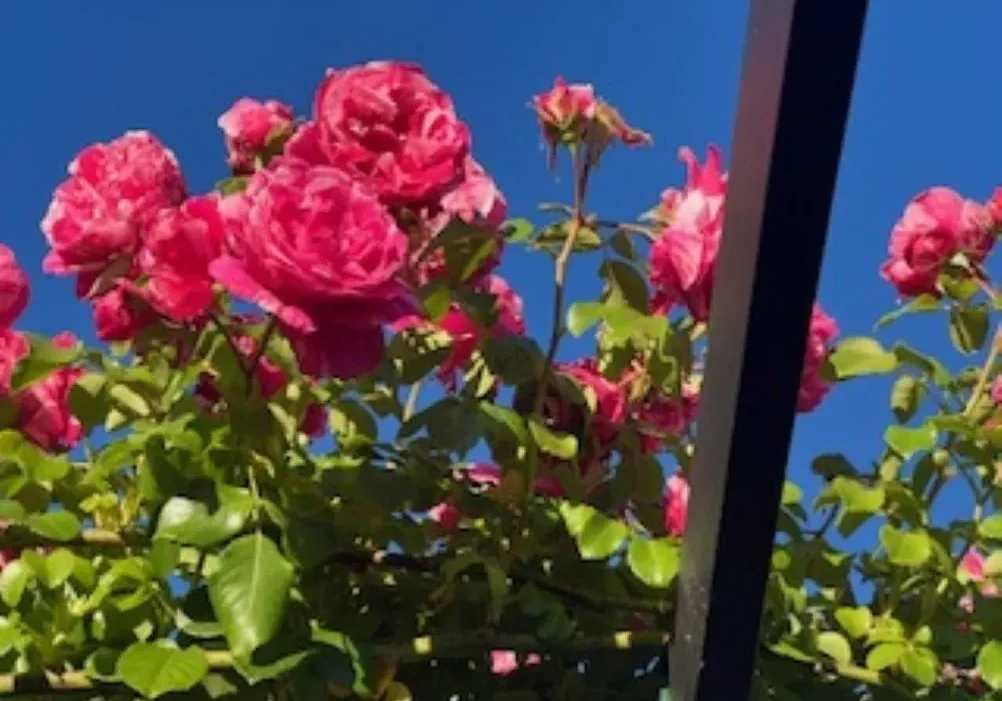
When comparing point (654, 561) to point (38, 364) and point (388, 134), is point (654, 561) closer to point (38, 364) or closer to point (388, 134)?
point (388, 134)

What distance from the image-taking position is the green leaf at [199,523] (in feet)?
3.83

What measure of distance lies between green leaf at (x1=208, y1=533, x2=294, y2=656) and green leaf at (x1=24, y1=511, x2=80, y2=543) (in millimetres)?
175

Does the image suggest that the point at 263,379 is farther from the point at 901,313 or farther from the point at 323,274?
the point at 901,313

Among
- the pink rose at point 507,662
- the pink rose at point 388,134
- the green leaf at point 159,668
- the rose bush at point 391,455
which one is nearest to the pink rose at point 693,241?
the rose bush at point 391,455

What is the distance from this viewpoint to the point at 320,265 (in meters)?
1.11

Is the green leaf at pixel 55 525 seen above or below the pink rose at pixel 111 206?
below

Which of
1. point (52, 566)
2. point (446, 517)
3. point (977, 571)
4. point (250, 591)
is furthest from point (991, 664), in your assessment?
point (52, 566)

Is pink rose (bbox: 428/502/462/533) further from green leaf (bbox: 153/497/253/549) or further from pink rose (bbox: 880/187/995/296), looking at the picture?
pink rose (bbox: 880/187/995/296)

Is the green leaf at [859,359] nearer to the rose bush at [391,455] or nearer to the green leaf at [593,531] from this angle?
the rose bush at [391,455]

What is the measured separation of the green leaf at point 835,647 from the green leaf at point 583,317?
28 centimetres

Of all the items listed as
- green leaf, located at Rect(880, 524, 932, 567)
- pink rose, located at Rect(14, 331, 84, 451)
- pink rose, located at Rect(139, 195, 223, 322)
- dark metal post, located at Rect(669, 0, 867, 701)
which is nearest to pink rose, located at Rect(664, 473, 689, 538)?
green leaf, located at Rect(880, 524, 932, 567)

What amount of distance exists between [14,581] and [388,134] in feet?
1.24

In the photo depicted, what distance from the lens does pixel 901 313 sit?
1.63 meters

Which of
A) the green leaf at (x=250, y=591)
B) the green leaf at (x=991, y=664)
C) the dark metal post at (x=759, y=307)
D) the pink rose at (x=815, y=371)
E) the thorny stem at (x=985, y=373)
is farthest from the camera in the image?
the thorny stem at (x=985, y=373)
